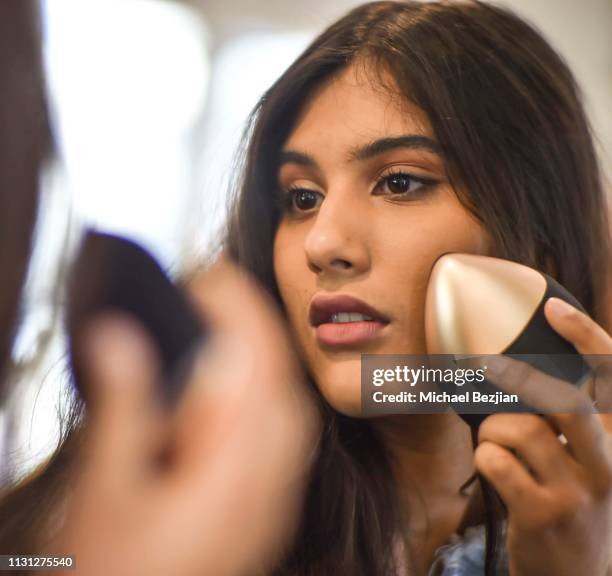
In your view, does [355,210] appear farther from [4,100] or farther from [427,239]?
[4,100]

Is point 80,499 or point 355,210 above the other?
point 355,210

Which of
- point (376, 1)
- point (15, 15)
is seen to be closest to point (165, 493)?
point (15, 15)

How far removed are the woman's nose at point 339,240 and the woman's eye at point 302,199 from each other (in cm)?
4

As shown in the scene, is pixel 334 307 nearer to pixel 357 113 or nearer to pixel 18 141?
pixel 357 113

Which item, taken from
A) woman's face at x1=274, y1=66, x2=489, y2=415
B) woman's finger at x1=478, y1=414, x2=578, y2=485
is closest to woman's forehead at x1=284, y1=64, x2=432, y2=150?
woman's face at x1=274, y1=66, x2=489, y2=415

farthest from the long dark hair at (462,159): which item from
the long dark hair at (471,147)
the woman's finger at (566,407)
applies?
the woman's finger at (566,407)

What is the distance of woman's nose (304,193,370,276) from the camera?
21.7 inches

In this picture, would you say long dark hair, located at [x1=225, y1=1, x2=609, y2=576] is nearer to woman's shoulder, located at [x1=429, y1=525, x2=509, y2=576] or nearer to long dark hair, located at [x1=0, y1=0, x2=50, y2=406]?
woman's shoulder, located at [x1=429, y1=525, x2=509, y2=576]

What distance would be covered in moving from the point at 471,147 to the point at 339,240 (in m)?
0.13

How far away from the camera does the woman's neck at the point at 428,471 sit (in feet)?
1.94

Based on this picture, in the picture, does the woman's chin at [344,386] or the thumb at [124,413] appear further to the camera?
the woman's chin at [344,386]

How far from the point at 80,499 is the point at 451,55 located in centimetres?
43

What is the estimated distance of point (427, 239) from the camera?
55 centimetres

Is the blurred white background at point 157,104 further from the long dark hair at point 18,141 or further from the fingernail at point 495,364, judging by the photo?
the fingernail at point 495,364
